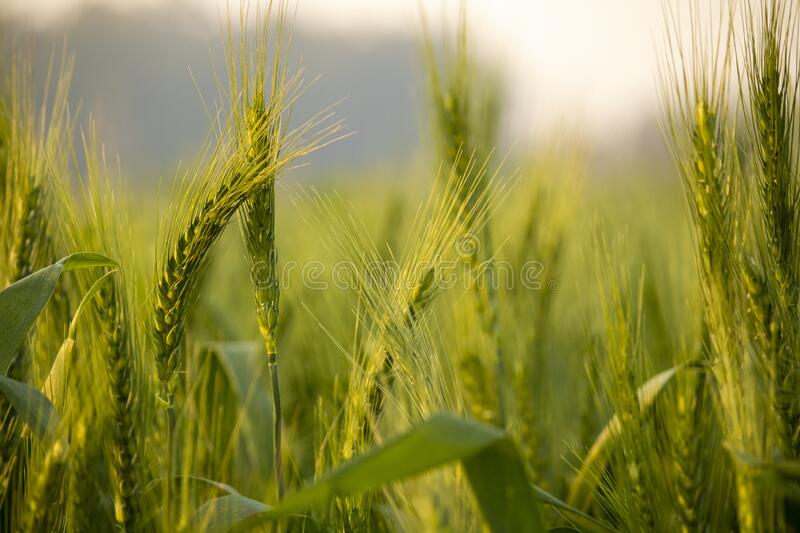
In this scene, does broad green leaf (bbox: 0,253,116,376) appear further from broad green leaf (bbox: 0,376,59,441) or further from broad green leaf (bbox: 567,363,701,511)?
broad green leaf (bbox: 567,363,701,511)

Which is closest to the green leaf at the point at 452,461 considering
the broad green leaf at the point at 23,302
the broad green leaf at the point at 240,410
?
the broad green leaf at the point at 23,302

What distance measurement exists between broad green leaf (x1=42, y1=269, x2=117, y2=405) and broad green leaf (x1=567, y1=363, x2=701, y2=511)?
0.63 metres

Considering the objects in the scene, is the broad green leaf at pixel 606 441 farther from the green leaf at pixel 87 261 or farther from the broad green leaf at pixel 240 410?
the green leaf at pixel 87 261

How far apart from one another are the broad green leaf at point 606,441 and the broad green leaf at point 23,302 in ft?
2.14

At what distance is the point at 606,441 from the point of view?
3.22ft

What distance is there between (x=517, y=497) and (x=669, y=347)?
2.82ft

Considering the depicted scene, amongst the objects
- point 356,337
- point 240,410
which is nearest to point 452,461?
point 356,337

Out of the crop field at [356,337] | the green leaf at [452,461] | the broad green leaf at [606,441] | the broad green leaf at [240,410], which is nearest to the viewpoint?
the green leaf at [452,461]

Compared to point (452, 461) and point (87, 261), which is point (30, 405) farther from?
point (452, 461)

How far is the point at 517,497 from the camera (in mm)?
611

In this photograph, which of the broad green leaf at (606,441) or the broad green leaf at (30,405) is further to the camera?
the broad green leaf at (606,441)

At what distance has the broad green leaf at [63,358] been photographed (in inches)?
30.6

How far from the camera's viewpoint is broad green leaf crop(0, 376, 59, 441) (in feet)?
2.41

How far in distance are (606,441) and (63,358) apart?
727mm
